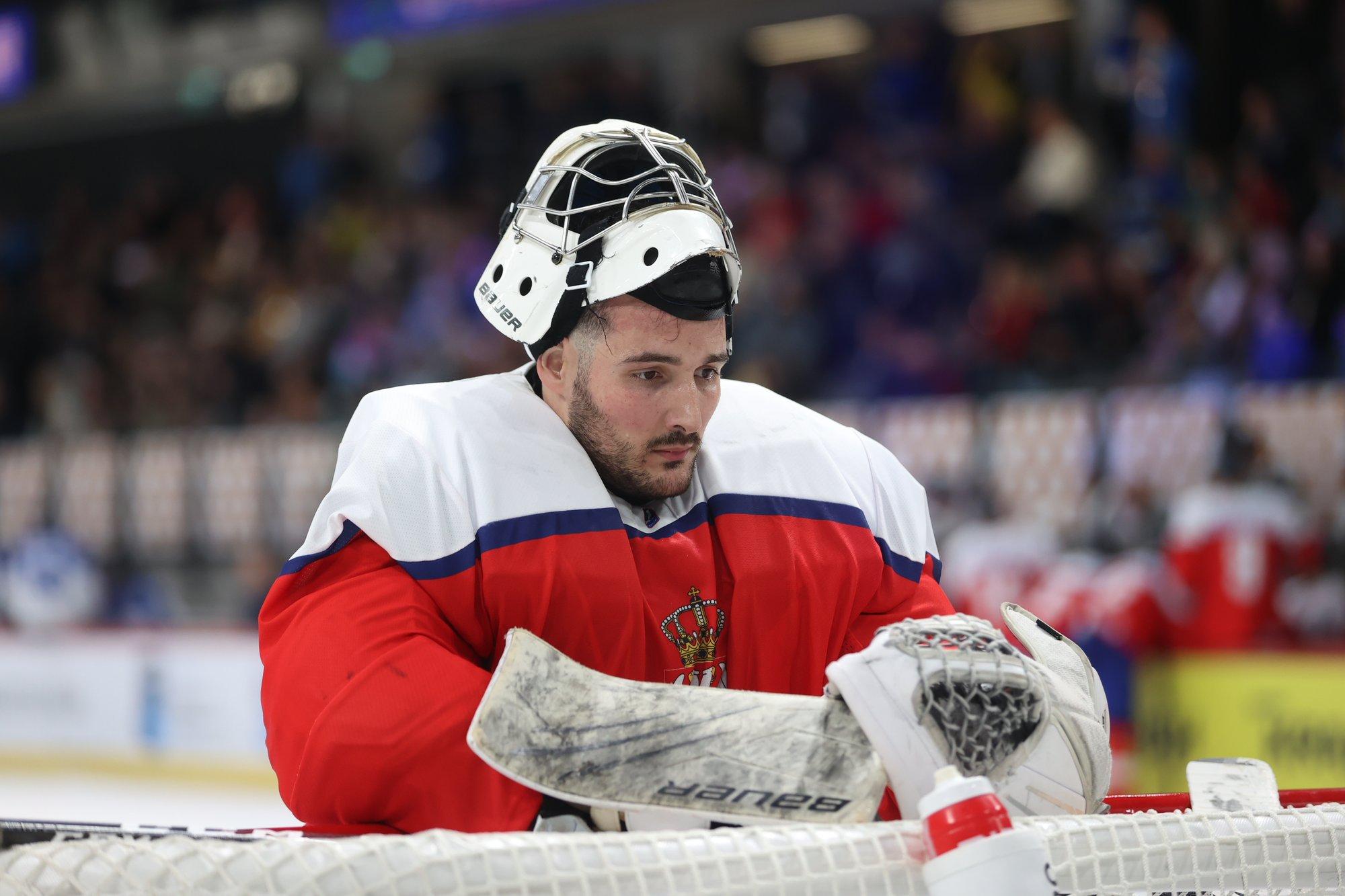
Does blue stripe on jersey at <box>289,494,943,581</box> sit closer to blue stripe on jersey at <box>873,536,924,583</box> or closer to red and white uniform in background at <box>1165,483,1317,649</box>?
blue stripe on jersey at <box>873,536,924,583</box>

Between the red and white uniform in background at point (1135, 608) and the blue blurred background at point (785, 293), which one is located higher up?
the blue blurred background at point (785, 293)

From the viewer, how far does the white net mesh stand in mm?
1070

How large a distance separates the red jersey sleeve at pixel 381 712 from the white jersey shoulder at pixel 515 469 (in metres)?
0.07

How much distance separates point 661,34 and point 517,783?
892 cm

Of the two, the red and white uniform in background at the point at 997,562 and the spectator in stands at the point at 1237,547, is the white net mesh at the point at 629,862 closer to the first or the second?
the spectator in stands at the point at 1237,547

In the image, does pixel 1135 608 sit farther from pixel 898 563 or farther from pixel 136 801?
pixel 136 801

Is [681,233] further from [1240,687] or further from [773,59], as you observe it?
[773,59]

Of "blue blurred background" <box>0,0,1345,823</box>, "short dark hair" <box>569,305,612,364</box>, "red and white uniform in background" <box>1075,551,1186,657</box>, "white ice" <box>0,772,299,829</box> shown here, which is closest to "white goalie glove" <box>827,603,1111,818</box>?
"short dark hair" <box>569,305,612,364</box>

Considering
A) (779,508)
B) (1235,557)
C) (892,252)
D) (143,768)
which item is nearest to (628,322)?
(779,508)

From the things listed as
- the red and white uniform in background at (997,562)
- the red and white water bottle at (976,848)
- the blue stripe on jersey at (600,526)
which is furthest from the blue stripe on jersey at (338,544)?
the red and white uniform in background at (997,562)

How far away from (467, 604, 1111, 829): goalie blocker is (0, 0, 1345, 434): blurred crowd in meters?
4.50

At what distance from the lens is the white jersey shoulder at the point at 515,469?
5.33 ft

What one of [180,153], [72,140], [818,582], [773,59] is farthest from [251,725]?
[72,140]

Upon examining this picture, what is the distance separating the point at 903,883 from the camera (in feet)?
3.80
